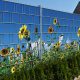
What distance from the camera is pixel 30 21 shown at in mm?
9602

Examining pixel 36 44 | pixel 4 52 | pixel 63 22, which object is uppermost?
pixel 63 22

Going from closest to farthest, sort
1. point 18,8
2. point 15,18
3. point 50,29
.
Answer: point 15,18
point 18,8
point 50,29

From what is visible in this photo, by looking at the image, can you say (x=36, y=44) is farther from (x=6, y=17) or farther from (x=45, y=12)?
(x=6, y=17)

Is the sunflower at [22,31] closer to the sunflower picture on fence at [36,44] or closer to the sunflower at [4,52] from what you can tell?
the sunflower picture on fence at [36,44]

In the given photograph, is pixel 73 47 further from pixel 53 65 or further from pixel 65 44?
pixel 53 65

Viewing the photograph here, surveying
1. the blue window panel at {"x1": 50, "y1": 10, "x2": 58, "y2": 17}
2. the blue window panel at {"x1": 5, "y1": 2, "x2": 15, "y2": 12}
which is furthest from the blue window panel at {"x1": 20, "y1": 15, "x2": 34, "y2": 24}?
the blue window panel at {"x1": 50, "y1": 10, "x2": 58, "y2": 17}

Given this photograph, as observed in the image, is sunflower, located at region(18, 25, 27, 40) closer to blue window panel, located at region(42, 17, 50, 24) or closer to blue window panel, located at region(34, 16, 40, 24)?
blue window panel, located at region(34, 16, 40, 24)

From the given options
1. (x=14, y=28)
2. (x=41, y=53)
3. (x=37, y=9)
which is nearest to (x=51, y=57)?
(x=41, y=53)

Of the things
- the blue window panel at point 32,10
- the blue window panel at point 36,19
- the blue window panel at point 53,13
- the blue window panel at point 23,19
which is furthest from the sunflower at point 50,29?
the blue window panel at point 23,19

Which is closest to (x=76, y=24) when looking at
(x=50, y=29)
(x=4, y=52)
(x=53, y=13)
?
(x=53, y=13)

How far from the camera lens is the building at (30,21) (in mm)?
8523

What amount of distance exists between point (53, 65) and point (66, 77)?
0.46 meters

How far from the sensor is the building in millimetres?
8523

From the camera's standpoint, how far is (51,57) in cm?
1075
